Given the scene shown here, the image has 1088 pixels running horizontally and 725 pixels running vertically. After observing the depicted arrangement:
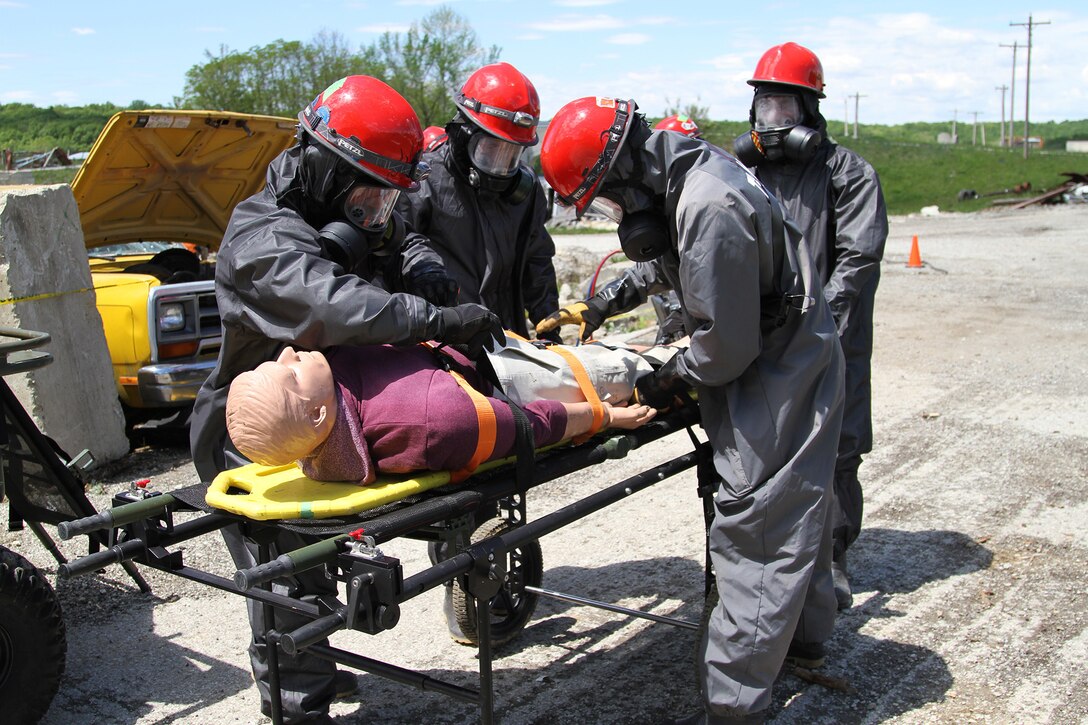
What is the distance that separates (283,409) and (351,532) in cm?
37

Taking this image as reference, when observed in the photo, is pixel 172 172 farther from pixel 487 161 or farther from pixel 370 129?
pixel 370 129

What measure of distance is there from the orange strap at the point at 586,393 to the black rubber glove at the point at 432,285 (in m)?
0.53

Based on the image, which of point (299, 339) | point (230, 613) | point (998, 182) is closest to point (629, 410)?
point (299, 339)

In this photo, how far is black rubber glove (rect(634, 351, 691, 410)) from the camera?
3.33 metres

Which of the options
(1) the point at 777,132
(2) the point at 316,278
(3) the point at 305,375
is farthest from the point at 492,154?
(3) the point at 305,375

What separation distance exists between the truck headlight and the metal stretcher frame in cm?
374

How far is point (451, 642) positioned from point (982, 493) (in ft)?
10.7

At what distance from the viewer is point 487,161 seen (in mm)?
4457

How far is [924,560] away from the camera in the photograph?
191 inches

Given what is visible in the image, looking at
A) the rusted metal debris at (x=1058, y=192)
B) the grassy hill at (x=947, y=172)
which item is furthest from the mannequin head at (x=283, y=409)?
the grassy hill at (x=947, y=172)

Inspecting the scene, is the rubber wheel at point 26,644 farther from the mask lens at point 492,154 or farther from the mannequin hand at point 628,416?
the mask lens at point 492,154

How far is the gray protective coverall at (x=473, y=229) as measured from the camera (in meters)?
4.63

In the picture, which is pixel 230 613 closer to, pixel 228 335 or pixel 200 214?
pixel 228 335

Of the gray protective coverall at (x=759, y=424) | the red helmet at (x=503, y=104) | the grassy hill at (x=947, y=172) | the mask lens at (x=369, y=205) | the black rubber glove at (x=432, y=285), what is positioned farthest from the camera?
the grassy hill at (x=947, y=172)
